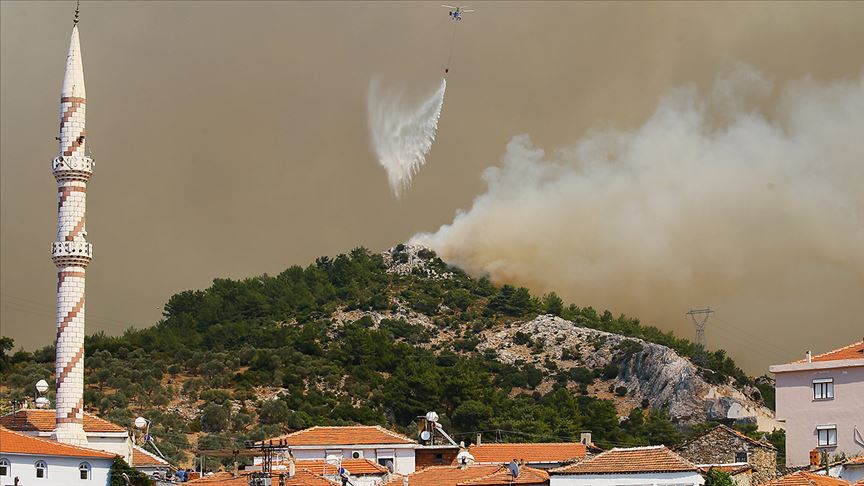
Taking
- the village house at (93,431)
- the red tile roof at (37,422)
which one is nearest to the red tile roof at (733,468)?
the village house at (93,431)

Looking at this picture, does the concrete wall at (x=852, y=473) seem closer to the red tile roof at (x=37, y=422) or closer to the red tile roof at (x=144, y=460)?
the red tile roof at (x=144, y=460)

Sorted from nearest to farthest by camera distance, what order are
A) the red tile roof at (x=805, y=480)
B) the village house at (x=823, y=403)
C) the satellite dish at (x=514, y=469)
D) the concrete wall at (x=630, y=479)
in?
the red tile roof at (x=805, y=480), the concrete wall at (x=630, y=479), the satellite dish at (x=514, y=469), the village house at (x=823, y=403)

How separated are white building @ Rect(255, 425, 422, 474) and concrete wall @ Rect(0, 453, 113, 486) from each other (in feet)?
45.1

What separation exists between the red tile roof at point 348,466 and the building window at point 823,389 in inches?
784

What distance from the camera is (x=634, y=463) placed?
64125mm

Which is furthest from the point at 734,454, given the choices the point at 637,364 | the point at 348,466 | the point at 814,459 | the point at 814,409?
the point at 637,364

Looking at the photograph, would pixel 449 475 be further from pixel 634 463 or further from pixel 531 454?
pixel 531 454

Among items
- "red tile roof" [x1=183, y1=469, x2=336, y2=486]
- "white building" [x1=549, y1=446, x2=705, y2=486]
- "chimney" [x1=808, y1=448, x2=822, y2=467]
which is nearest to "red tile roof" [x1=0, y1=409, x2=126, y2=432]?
"red tile roof" [x1=183, y1=469, x2=336, y2=486]

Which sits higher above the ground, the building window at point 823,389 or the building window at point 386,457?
the building window at point 823,389

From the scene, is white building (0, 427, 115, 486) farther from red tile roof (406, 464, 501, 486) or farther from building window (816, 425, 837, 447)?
building window (816, 425, 837, 447)

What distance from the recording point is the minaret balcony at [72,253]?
75.2 m

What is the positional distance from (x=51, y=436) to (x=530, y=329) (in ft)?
354

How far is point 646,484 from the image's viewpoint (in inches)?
2480

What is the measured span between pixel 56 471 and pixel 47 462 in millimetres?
581
